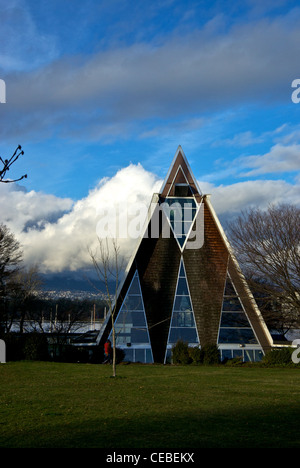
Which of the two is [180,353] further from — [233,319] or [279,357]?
[279,357]

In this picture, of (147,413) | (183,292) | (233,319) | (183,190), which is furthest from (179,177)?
(147,413)

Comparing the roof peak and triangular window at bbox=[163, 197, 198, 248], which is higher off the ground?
the roof peak

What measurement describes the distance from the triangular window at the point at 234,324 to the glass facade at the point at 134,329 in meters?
4.52

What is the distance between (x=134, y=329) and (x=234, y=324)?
6043 mm

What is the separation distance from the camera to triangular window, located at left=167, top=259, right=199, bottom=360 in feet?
96.6

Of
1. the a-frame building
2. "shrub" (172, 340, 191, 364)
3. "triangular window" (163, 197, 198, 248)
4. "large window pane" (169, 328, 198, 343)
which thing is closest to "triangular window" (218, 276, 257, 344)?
the a-frame building

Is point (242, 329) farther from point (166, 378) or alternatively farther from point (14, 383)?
point (14, 383)

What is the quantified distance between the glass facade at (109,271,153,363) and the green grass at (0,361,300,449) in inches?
460

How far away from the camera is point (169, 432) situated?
28.0 feet

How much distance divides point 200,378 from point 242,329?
450 inches

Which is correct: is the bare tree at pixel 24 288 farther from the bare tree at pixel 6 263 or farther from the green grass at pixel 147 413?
the green grass at pixel 147 413

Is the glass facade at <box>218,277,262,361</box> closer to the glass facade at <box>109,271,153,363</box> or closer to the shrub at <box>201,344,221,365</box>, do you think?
the shrub at <box>201,344,221,365</box>

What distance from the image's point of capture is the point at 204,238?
31078 mm

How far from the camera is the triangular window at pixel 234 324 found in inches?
1155
